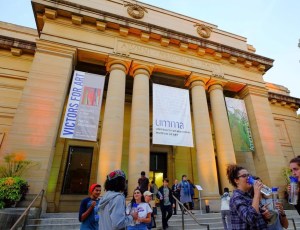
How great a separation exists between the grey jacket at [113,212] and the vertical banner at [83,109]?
6816 millimetres

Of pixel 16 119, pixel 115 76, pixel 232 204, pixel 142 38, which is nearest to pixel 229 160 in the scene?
pixel 115 76

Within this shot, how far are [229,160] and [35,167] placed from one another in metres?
9.04

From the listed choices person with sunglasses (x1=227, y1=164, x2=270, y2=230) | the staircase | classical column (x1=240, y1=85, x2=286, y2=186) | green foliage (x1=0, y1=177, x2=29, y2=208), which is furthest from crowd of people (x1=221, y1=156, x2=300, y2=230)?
classical column (x1=240, y1=85, x2=286, y2=186)

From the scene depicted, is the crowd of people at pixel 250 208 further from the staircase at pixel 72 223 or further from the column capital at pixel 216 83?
the column capital at pixel 216 83

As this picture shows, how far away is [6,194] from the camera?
6156mm

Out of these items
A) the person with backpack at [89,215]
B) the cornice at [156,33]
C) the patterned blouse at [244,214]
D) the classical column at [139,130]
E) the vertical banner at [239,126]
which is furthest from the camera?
the vertical banner at [239,126]

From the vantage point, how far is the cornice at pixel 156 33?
10.5m

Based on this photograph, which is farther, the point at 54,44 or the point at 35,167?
the point at 54,44

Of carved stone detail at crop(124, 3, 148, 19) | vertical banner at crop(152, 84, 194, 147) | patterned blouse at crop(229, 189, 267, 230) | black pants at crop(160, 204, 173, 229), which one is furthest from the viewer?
carved stone detail at crop(124, 3, 148, 19)

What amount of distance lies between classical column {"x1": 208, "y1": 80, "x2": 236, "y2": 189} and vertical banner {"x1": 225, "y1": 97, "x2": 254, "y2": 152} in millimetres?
325

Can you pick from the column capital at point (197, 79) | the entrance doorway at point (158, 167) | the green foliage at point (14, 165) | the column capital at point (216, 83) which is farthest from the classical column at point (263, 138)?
the green foliage at point (14, 165)

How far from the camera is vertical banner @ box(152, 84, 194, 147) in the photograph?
948cm

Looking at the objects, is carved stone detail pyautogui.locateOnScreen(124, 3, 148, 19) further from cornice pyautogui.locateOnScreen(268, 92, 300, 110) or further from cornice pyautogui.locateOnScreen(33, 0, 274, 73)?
cornice pyautogui.locateOnScreen(268, 92, 300, 110)

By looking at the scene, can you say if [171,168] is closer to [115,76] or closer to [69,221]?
[115,76]
